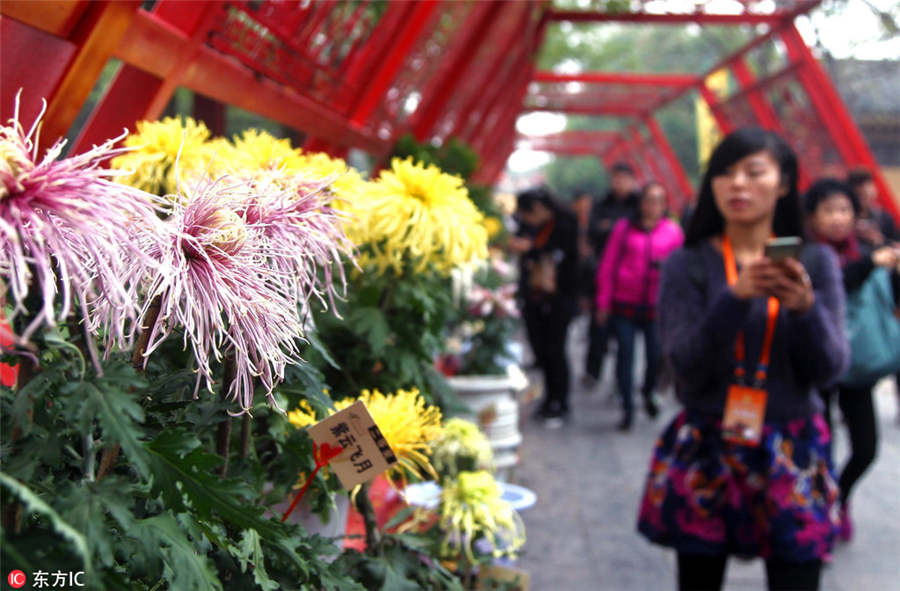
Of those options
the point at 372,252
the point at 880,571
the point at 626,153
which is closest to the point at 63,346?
the point at 372,252

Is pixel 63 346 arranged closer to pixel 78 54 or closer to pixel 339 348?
pixel 78 54

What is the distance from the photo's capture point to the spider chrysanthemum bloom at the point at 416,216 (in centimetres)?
179

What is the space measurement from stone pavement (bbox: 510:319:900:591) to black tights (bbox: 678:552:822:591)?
105 centimetres

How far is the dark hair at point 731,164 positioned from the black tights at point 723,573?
3.42 ft

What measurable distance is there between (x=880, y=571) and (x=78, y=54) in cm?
446

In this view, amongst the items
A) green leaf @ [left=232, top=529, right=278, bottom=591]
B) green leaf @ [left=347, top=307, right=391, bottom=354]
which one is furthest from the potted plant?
green leaf @ [left=232, top=529, right=278, bottom=591]

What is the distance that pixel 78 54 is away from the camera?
1.56 meters

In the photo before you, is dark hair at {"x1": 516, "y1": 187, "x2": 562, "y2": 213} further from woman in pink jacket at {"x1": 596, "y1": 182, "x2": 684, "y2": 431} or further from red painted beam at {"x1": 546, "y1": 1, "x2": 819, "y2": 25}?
red painted beam at {"x1": 546, "y1": 1, "x2": 819, "y2": 25}

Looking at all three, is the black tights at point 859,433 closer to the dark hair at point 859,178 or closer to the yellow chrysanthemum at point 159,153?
the dark hair at point 859,178

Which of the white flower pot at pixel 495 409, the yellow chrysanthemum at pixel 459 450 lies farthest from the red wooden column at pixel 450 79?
the yellow chrysanthemum at pixel 459 450

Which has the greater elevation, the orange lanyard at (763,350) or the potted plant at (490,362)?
the orange lanyard at (763,350)

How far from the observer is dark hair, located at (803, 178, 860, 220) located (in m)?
4.64

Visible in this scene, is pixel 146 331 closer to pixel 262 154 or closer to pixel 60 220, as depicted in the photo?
pixel 60 220

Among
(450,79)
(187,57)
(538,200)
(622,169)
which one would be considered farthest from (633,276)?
(187,57)
